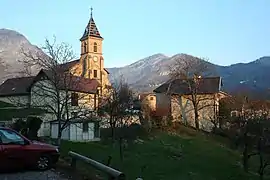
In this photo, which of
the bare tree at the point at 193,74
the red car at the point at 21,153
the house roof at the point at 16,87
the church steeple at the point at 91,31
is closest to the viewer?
the red car at the point at 21,153

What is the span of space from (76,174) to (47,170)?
4.65 feet

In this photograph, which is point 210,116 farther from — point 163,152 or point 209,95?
point 163,152

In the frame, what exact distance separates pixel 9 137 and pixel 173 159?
77.3ft

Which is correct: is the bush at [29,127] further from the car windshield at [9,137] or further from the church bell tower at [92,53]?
the church bell tower at [92,53]

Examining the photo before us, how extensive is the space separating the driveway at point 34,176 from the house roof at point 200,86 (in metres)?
49.4

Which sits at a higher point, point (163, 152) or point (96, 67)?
point (96, 67)

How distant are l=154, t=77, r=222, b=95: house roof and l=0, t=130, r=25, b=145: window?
4920 cm

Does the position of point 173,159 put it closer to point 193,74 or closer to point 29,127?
point 29,127

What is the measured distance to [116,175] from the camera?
358 inches

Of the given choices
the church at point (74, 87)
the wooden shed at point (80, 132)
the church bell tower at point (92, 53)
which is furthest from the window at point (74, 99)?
the church bell tower at point (92, 53)

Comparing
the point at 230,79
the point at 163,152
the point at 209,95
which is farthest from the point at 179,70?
the point at 230,79

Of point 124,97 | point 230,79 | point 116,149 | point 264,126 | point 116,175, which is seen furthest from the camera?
point 230,79

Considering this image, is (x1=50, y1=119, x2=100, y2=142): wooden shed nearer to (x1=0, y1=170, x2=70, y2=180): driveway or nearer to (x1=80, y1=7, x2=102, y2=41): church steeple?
(x1=0, y1=170, x2=70, y2=180): driveway

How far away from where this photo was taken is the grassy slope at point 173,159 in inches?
1102
